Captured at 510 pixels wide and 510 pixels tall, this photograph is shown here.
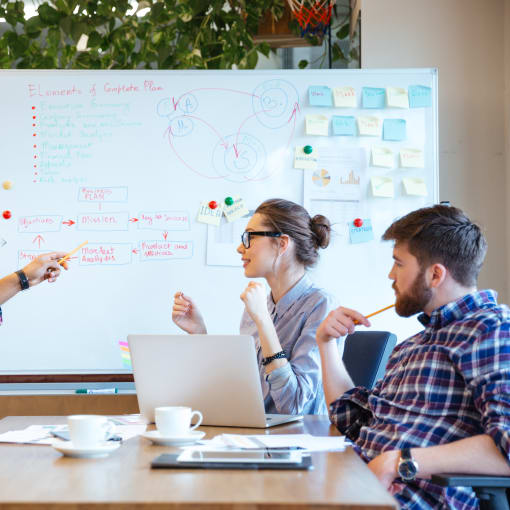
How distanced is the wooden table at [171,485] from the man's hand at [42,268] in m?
1.35

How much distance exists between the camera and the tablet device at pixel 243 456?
1.15 meters

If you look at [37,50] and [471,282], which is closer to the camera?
[471,282]

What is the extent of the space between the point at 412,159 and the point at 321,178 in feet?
1.25

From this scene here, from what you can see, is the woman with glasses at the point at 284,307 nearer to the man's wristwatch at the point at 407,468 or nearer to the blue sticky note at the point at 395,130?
A: the man's wristwatch at the point at 407,468

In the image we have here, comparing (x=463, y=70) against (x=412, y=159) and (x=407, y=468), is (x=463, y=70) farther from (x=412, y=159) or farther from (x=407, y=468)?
(x=407, y=468)

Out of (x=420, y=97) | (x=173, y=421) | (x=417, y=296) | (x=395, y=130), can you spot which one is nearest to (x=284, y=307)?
(x=417, y=296)

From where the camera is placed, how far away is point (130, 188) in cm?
295

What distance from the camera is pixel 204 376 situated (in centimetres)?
155

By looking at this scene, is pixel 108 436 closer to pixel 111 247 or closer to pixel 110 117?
pixel 111 247

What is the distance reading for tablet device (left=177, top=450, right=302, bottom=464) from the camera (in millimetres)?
1148

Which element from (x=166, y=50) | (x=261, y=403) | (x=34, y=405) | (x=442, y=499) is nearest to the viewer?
(x=442, y=499)

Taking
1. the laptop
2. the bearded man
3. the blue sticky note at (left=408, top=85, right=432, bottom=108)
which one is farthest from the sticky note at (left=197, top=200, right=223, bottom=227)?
the laptop

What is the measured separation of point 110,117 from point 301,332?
4.61ft

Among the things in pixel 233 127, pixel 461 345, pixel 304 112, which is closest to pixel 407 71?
pixel 304 112
